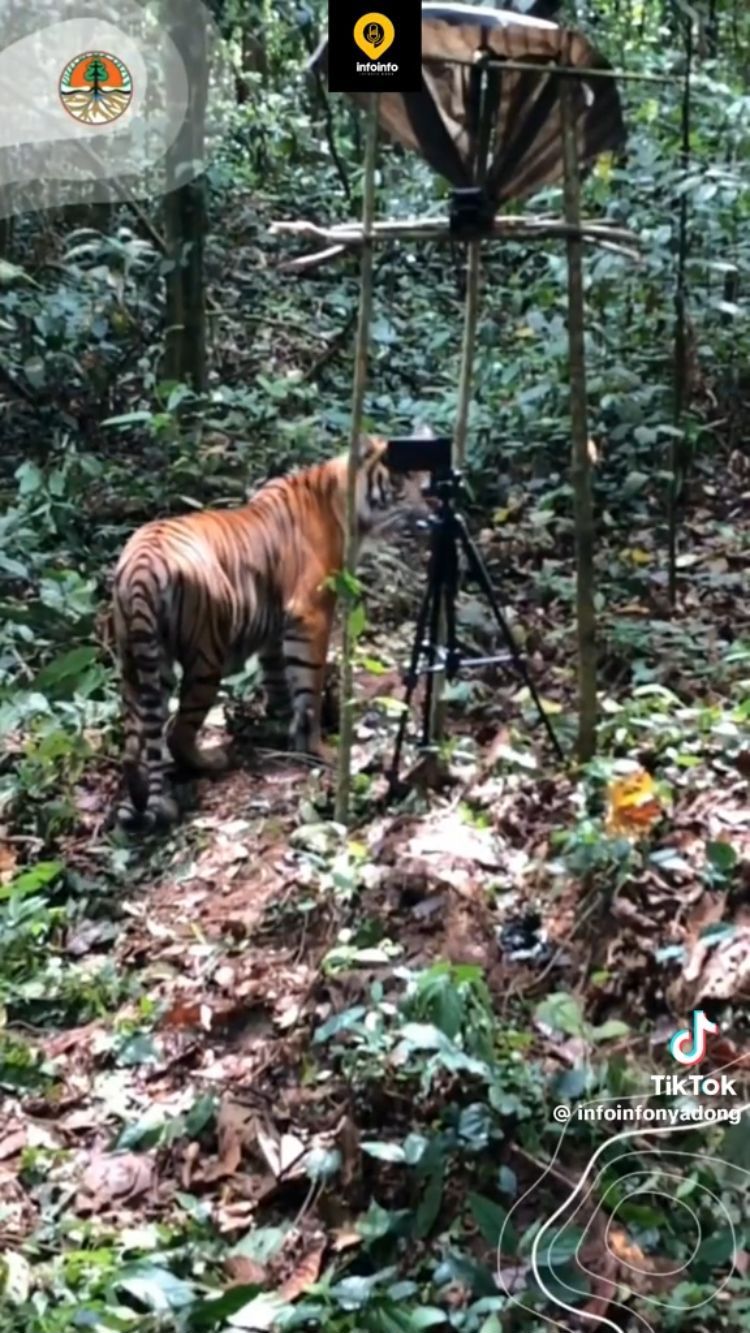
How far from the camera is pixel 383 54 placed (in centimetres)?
272

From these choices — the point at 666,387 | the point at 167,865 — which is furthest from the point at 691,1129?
the point at 666,387

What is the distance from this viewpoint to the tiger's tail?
3760mm

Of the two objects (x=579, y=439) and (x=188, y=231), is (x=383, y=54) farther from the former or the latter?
(x=188, y=231)

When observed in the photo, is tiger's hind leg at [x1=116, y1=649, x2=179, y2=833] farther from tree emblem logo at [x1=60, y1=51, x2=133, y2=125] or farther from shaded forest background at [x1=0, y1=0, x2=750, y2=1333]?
tree emblem logo at [x1=60, y1=51, x2=133, y2=125]

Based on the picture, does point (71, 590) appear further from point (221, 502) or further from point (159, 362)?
point (159, 362)

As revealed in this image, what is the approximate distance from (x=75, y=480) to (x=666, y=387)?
2056mm

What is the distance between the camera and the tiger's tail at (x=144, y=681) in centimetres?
376

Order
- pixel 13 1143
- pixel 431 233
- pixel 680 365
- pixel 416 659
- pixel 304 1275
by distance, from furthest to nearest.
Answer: pixel 680 365 < pixel 416 659 < pixel 431 233 < pixel 13 1143 < pixel 304 1275

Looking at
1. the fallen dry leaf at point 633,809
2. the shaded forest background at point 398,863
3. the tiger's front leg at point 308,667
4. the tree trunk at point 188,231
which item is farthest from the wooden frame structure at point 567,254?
the tree trunk at point 188,231

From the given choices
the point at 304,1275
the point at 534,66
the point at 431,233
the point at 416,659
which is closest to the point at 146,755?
the point at 416,659

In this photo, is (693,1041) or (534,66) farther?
(534,66)

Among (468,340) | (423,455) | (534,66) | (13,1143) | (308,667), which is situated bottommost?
(13,1143)

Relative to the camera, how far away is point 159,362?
5945mm

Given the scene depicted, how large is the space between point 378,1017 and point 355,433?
3.86 feet
